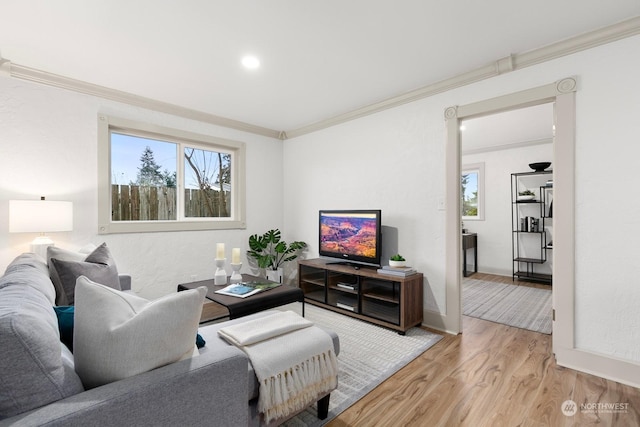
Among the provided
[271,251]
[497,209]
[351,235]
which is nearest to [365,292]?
[351,235]

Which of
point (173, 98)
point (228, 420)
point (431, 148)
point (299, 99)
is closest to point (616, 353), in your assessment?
point (431, 148)

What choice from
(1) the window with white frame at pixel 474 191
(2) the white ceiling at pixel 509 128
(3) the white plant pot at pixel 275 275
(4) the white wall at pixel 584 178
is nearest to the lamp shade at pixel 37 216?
(3) the white plant pot at pixel 275 275

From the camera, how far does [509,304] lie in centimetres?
388

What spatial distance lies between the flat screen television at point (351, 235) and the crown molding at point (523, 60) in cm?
126

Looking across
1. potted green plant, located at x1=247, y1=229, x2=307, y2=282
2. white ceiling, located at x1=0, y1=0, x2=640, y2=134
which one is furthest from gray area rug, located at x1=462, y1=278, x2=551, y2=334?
white ceiling, located at x1=0, y1=0, x2=640, y2=134

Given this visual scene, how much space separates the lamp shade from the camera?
8.09ft

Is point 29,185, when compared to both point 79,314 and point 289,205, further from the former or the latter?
point 289,205

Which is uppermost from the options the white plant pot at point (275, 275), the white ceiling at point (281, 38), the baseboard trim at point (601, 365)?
the white ceiling at point (281, 38)

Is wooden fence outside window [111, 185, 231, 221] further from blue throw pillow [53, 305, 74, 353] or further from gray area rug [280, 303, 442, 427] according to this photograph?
blue throw pillow [53, 305, 74, 353]

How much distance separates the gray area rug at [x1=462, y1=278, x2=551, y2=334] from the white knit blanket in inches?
100

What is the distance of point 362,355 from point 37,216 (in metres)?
2.94

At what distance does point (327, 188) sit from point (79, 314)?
339 centimetres

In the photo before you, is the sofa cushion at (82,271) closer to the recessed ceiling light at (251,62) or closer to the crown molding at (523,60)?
the recessed ceiling light at (251,62)

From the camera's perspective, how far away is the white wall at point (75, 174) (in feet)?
8.97
